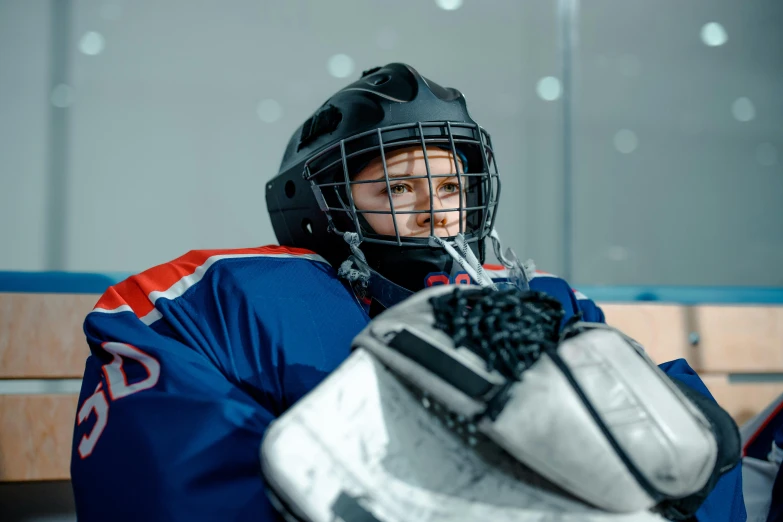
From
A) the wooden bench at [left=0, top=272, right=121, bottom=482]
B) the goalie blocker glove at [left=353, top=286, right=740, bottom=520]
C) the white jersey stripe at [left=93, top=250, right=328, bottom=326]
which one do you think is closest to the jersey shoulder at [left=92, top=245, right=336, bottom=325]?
the white jersey stripe at [left=93, top=250, right=328, bottom=326]

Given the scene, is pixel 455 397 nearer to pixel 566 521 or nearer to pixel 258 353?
pixel 566 521

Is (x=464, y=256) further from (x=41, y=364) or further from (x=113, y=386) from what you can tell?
(x=41, y=364)

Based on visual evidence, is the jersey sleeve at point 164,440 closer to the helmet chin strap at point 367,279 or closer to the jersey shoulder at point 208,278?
the jersey shoulder at point 208,278

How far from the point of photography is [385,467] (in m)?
0.55

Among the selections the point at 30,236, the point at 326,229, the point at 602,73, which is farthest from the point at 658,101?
the point at 30,236

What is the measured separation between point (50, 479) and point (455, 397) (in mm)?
1000

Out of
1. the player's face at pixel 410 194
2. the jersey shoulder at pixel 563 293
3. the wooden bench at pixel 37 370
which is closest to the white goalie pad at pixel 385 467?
the player's face at pixel 410 194

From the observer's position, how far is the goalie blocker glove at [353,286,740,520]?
20.1 inches

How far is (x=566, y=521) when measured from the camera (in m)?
0.53

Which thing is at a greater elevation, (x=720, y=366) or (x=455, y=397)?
(x=455, y=397)

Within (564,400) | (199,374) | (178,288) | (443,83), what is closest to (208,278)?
(178,288)

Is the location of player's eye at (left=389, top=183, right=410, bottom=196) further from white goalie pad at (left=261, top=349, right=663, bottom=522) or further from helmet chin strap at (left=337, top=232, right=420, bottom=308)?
white goalie pad at (left=261, top=349, right=663, bottom=522)

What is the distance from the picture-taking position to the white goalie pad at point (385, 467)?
1.67ft

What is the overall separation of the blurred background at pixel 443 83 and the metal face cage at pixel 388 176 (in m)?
0.66
